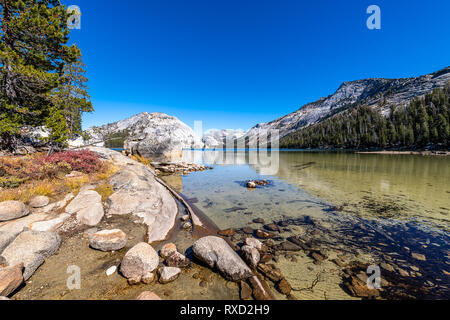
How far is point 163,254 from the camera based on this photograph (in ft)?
17.2

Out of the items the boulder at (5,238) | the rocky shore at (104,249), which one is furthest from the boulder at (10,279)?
the boulder at (5,238)

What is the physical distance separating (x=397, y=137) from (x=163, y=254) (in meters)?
125

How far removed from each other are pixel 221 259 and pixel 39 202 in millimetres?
8096

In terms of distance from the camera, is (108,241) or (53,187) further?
(53,187)

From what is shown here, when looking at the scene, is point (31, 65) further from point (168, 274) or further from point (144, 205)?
point (168, 274)

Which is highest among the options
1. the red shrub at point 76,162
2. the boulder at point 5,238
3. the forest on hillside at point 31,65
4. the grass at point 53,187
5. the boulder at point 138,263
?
the forest on hillside at point 31,65

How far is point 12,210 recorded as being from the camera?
5637 millimetres

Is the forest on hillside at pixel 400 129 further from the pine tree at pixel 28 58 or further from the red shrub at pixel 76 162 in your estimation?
the pine tree at pixel 28 58

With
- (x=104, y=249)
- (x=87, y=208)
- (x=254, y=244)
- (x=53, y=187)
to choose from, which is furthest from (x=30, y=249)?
(x=254, y=244)

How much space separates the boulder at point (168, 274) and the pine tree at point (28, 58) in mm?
15033

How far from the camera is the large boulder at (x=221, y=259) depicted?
452 centimetres

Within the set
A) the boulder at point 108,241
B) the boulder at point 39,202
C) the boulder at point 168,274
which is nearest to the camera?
the boulder at point 168,274
